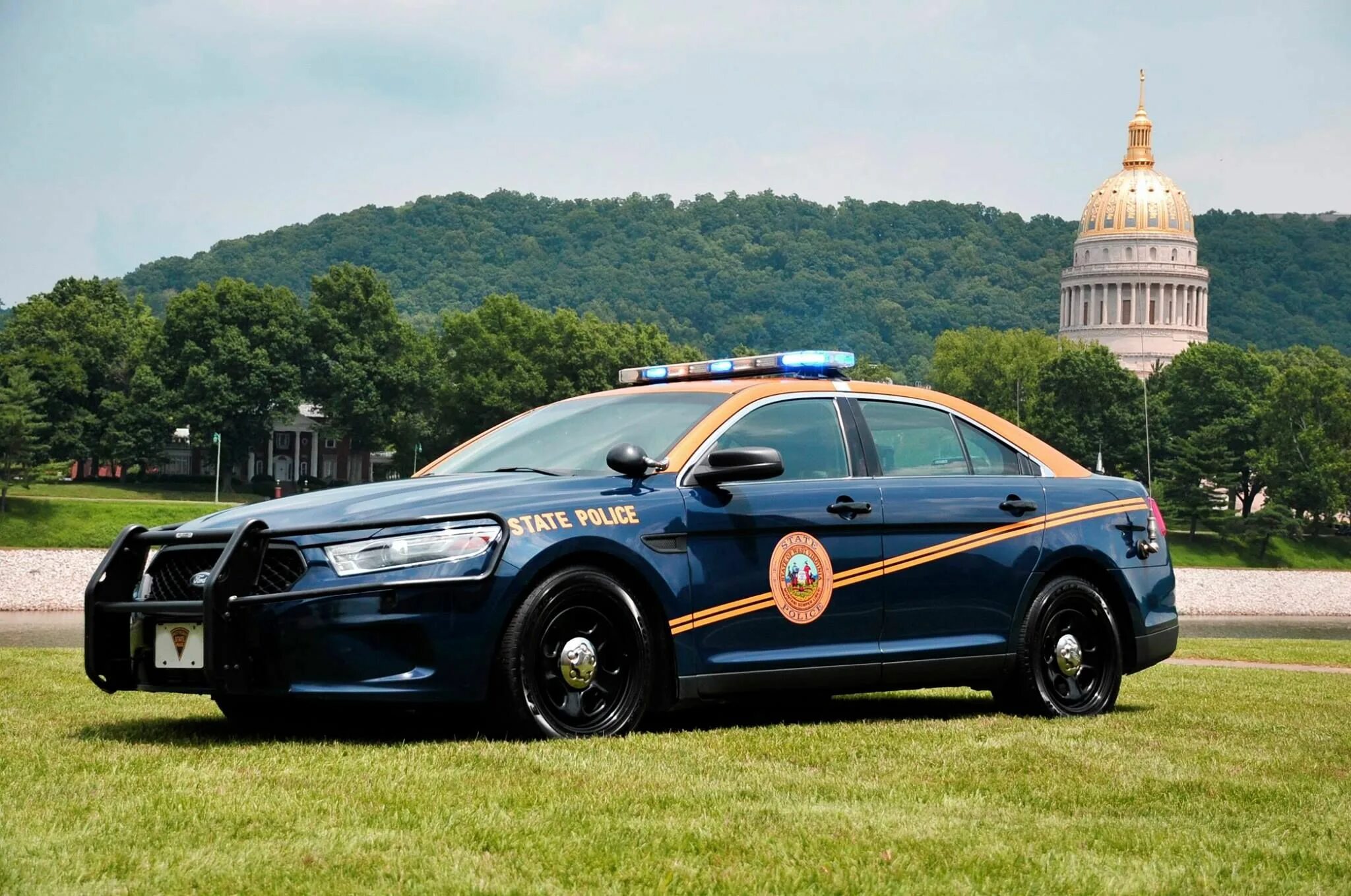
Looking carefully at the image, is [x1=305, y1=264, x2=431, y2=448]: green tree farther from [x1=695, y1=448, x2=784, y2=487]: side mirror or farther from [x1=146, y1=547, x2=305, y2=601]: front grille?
[x1=146, y1=547, x2=305, y2=601]: front grille

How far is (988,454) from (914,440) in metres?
0.56

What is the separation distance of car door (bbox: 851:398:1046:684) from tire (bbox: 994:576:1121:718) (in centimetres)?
19

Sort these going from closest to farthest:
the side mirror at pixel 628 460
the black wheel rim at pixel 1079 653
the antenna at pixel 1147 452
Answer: the side mirror at pixel 628 460, the black wheel rim at pixel 1079 653, the antenna at pixel 1147 452

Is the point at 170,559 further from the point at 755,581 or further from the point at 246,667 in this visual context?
the point at 755,581

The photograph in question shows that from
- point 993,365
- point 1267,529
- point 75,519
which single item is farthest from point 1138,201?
point 75,519

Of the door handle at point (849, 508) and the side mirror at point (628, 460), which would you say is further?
the door handle at point (849, 508)

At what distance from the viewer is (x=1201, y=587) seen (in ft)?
214

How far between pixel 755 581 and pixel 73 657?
873 centimetres

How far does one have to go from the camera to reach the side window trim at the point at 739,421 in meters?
8.53

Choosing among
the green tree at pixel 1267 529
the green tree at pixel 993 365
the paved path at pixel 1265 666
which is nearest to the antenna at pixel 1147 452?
the green tree at pixel 1267 529

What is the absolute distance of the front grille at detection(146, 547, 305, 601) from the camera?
755 cm

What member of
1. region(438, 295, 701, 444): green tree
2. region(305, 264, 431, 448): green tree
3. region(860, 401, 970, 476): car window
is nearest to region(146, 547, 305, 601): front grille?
region(860, 401, 970, 476): car window

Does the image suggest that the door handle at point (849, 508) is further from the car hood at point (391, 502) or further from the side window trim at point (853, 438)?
the car hood at point (391, 502)

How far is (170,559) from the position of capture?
797 centimetres
